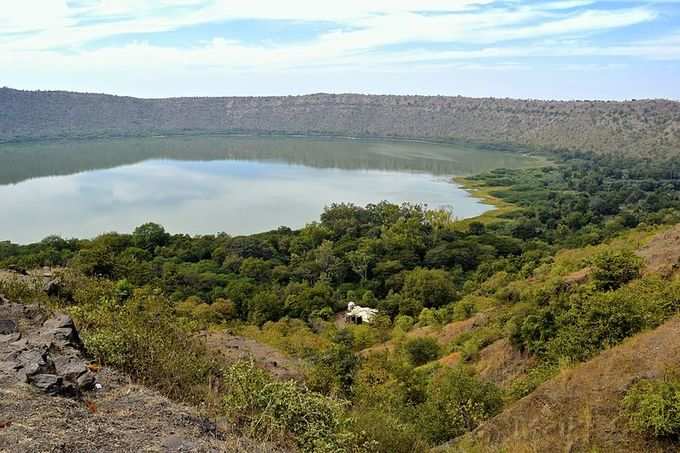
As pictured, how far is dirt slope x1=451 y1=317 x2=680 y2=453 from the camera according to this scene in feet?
22.5

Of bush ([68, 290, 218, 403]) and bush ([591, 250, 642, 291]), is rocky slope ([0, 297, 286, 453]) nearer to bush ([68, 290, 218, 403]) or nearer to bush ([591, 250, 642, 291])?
bush ([68, 290, 218, 403])

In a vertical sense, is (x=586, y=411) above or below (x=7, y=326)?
below

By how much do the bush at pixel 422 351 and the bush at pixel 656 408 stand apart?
9494 mm

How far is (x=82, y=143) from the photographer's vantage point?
11750 centimetres

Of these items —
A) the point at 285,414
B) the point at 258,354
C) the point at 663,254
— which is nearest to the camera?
the point at 285,414

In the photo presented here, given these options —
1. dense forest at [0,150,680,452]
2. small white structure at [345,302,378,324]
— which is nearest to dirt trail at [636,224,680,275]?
dense forest at [0,150,680,452]

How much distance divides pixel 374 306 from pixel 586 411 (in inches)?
830

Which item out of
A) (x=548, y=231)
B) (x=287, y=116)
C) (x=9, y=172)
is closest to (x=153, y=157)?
(x=9, y=172)

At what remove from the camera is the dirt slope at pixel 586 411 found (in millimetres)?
6867

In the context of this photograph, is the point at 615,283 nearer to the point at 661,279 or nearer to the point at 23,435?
the point at 661,279

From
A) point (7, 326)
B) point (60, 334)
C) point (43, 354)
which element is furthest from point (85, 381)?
point (7, 326)

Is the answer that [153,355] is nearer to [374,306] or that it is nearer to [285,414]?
[285,414]

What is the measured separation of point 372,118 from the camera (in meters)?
150

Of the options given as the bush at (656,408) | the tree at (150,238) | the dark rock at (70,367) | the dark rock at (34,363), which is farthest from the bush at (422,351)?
the tree at (150,238)
